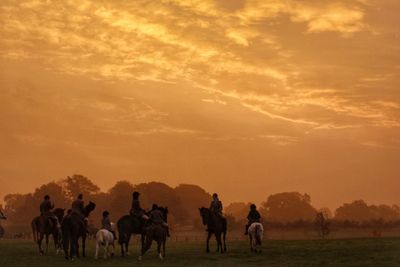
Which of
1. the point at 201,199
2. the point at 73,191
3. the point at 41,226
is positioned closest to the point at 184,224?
the point at 73,191

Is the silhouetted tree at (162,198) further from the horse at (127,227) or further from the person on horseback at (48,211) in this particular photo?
the horse at (127,227)

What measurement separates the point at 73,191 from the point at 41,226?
123 meters

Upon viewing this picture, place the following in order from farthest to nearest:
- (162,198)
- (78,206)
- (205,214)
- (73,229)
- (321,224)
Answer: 1. (162,198)
2. (321,224)
3. (205,214)
4. (78,206)
5. (73,229)

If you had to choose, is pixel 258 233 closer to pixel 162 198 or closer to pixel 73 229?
pixel 73 229

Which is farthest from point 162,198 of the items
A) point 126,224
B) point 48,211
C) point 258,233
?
point 258,233

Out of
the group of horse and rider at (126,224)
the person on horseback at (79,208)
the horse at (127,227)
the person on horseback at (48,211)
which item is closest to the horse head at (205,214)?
the group of horse and rider at (126,224)

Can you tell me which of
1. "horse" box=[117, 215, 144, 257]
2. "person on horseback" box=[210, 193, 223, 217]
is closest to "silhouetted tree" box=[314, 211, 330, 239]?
"person on horseback" box=[210, 193, 223, 217]

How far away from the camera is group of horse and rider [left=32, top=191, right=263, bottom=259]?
27.9 m

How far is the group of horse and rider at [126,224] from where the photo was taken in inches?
1100

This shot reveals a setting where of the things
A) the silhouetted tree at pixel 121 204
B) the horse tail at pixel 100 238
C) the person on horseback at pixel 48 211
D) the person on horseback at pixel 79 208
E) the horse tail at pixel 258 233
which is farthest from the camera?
the silhouetted tree at pixel 121 204

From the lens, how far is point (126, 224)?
30.1m

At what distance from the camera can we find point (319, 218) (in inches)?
2889

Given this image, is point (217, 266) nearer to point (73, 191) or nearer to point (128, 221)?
point (128, 221)

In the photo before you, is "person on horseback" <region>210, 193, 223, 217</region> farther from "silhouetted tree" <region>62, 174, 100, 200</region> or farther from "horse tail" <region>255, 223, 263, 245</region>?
"silhouetted tree" <region>62, 174, 100, 200</region>
